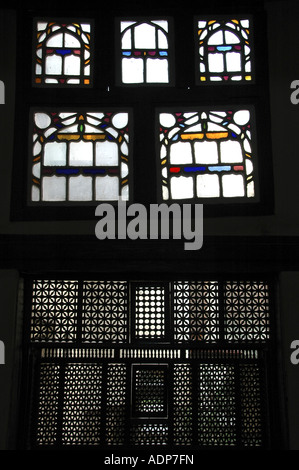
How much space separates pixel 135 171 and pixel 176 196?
38cm

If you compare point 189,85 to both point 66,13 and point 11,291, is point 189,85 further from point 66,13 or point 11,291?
point 11,291

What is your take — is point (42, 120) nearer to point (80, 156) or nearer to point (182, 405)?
point (80, 156)

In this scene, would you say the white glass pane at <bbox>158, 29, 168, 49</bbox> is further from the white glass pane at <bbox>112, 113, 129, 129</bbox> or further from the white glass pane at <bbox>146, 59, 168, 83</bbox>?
the white glass pane at <bbox>112, 113, 129, 129</bbox>

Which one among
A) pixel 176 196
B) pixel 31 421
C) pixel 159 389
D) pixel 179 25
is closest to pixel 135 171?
pixel 176 196

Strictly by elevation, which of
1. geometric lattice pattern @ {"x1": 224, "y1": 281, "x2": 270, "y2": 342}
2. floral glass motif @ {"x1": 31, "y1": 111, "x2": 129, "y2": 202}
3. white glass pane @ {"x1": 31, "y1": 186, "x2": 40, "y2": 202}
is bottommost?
geometric lattice pattern @ {"x1": 224, "y1": 281, "x2": 270, "y2": 342}

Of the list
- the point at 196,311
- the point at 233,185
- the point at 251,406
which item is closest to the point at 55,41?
the point at 233,185

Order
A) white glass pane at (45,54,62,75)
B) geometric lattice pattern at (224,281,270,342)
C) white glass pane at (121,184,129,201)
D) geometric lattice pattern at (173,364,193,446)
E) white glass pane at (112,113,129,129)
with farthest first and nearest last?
white glass pane at (45,54,62,75) → white glass pane at (112,113,129,129) → white glass pane at (121,184,129,201) → geometric lattice pattern at (224,281,270,342) → geometric lattice pattern at (173,364,193,446)

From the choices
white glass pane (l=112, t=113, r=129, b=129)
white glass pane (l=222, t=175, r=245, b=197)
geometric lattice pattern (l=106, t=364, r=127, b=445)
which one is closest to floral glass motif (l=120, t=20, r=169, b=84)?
white glass pane (l=112, t=113, r=129, b=129)

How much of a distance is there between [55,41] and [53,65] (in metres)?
0.23

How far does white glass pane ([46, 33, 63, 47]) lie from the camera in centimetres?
429

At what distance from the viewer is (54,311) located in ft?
13.0

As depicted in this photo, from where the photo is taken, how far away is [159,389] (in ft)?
12.7

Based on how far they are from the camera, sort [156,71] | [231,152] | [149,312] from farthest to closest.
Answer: [156,71]
[231,152]
[149,312]
